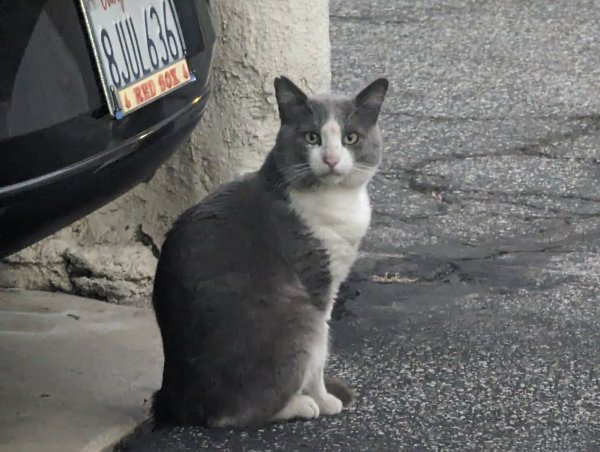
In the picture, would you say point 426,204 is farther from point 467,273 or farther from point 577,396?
point 577,396

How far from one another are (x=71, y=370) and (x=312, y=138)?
1.03m

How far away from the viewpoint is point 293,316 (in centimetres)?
299

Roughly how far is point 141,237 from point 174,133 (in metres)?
1.17

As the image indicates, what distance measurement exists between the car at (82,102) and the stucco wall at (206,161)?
89cm

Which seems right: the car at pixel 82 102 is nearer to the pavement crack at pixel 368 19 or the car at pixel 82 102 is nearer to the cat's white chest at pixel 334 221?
the cat's white chest at pixel 334 221

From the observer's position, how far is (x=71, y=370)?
11.3 ft

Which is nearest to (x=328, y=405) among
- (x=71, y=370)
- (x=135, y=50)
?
(x=71, y=370)

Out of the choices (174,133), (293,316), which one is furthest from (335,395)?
(174,133)

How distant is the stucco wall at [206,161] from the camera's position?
3.89 m

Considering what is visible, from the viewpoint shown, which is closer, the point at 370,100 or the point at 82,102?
the point at 82,102

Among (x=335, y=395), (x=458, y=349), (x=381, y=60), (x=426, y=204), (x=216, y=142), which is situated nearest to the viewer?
(x=335, y=395)

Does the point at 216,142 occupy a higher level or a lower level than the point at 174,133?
lower

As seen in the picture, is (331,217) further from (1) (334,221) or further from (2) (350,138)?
(2) (350,138)

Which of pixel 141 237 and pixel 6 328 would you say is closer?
pixel 6 328
